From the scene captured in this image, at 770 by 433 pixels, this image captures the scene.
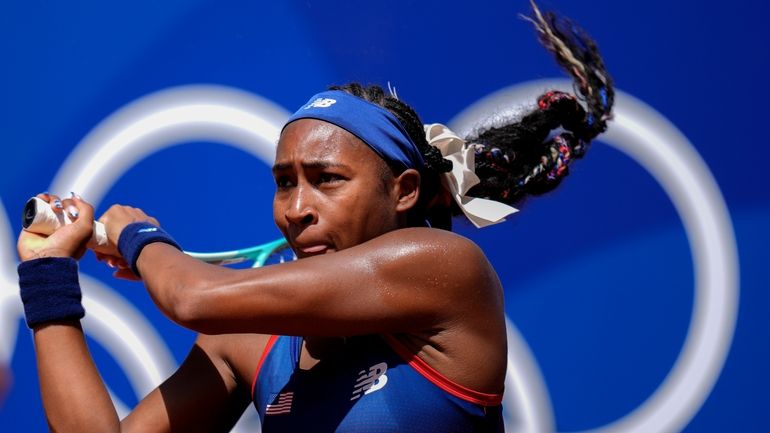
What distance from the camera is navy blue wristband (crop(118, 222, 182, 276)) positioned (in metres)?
1.75

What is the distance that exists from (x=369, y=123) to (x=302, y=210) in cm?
22

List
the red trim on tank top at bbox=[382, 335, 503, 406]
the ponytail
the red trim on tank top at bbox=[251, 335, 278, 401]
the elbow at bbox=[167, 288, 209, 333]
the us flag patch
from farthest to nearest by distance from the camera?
the ponytail < the red trim on tank top at bbox=[251, 335, 278, 401] < the us flag patch < the red trim on tank top at bbox=[382, 335, 503, 406] < the elbow at bbox=[167, 288, 209, 333]

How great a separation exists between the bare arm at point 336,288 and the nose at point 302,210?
13 cm

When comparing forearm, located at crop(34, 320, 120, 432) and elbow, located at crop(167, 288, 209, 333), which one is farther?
forearm, located at crop(34, 320, 120, 432)

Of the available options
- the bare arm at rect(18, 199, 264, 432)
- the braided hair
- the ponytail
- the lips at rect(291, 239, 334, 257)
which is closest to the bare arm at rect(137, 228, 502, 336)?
the lips at rect(291, 239, 334, 257)

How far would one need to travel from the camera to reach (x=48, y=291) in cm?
177

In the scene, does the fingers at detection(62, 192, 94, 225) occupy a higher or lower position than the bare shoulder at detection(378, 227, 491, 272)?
higher

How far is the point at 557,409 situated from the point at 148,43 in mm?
1518

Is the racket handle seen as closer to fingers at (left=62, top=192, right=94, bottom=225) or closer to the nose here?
fingers at (left=62, top=192, right=94, bottom=225)

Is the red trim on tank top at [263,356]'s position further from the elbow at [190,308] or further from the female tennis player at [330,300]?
the elbow at [190,308]

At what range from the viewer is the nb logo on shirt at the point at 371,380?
1.73m

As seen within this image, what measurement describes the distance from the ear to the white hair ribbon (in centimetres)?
11

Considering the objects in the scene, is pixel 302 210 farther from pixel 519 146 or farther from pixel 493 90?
pixel 493 90

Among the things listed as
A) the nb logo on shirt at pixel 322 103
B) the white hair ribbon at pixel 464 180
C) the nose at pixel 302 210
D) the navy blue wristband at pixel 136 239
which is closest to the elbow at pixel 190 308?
the navy blue wristband at pixel 136 239
